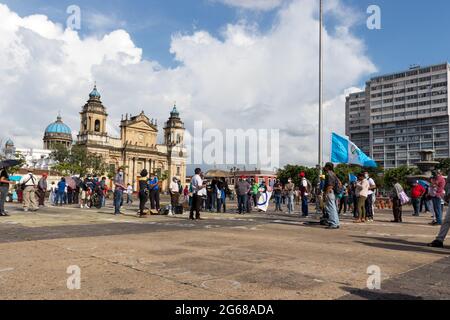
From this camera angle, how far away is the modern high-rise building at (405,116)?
112m

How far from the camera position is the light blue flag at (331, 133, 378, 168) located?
14.6m

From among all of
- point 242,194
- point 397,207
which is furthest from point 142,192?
point 397,207

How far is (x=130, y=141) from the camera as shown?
292ft

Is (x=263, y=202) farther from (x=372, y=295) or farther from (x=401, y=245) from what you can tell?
(x=372, y=295)

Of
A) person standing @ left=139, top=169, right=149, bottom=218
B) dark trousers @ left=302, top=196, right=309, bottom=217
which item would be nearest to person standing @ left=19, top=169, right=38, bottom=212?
person standing @ left=139, top=169, right=149, bottom=218

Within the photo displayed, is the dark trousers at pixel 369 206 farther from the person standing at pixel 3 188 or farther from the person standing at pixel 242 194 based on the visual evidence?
the person standing at pixel 3 188

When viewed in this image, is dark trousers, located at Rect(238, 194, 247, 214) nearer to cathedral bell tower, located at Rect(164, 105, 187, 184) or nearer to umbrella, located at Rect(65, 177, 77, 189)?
umbrella, located at Rect(65, 177, 77, 189)

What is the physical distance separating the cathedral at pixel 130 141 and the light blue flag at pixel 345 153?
65347 mm

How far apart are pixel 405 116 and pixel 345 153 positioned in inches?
4662

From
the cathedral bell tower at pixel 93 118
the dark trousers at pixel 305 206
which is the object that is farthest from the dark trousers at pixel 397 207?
the cathedral bell tower at pixel 93 118

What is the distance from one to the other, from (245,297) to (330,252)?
3040 millimetres

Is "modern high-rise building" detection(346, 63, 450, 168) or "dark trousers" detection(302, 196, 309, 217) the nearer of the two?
"dark trousers" detection(302, 196, 309, 217)
